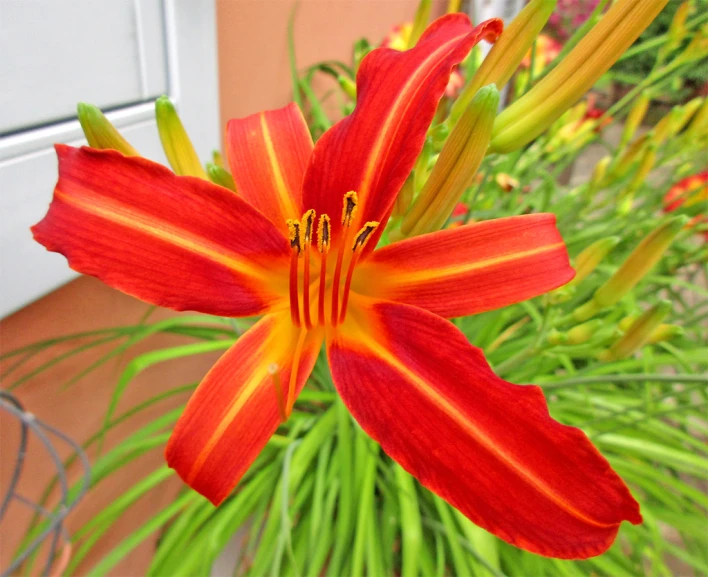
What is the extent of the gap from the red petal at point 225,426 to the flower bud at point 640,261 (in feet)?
0.85

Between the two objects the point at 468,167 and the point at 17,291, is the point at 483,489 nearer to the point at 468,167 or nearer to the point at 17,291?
the point at 468,167

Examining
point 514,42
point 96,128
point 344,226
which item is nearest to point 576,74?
point 514,42

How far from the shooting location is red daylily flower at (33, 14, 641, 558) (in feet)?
0.62

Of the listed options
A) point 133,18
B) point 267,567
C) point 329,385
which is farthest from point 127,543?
point 133,18

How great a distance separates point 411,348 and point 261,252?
0.10 meters

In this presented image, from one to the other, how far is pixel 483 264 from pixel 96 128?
21 cm

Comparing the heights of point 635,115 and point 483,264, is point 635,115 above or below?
above

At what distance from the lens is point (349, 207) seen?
233 millimetres

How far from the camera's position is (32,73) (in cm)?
35

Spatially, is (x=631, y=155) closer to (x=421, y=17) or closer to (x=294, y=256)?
(x=421, y=17)

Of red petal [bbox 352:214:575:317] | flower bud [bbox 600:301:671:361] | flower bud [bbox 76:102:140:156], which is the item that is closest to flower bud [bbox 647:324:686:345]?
flower bud [bbox 600:301:671:361]

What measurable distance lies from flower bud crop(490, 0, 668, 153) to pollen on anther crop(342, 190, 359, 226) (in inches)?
3.9

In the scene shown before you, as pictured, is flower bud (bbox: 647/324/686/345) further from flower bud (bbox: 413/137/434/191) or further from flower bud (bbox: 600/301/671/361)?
flower bud (bbox: 413/137/434/191)

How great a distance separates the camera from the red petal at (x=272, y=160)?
0.86 feet
